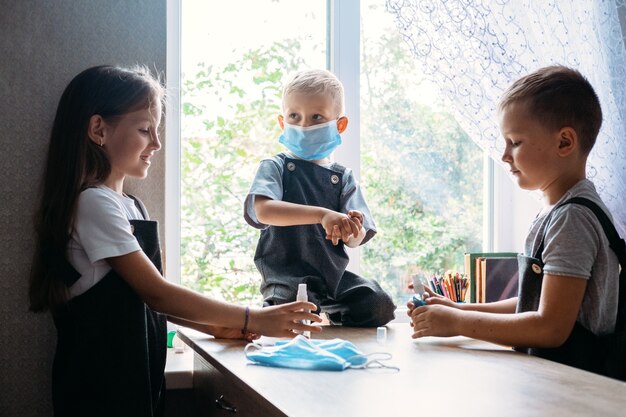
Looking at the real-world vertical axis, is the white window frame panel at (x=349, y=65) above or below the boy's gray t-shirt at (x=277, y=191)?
above

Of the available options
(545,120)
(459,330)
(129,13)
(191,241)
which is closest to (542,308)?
(459,330)

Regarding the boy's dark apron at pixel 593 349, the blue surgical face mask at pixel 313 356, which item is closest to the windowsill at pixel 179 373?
the blue surgical face mask at pixel 313 356

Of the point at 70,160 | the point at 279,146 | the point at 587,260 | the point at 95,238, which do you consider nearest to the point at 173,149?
the point at 279,146

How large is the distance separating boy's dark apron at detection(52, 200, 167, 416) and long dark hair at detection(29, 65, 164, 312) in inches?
1.6

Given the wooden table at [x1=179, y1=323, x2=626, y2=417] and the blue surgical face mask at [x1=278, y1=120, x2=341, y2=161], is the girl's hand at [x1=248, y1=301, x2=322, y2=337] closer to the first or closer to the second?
the wooden table at [x1=179, y1=323, x2=626, y2=417]

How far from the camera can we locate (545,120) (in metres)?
1.50

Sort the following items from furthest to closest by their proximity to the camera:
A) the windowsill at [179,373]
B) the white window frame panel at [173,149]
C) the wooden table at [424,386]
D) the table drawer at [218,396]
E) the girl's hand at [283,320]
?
the white window frame panel at [173,149] → the windowsill at [179,373] → the girl's hand at [283,320] → the table drawer at [218,396] → the wooden table at [424,386]

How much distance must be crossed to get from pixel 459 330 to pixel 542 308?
0.54 ft

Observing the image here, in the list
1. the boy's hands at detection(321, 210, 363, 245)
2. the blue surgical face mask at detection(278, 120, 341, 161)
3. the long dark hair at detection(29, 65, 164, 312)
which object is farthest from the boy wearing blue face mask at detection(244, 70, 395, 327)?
the long dark hair at detection(29, 65, 164, 312)

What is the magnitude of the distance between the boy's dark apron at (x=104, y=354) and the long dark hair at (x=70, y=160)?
0.14 feet

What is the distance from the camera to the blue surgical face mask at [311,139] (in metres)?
1.78

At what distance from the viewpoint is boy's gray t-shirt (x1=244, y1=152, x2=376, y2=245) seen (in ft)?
5.76

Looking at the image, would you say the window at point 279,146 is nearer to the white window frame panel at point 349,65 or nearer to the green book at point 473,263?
the white window frame panel at point 349,65

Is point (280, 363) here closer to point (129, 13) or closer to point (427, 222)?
point (129, 13)
